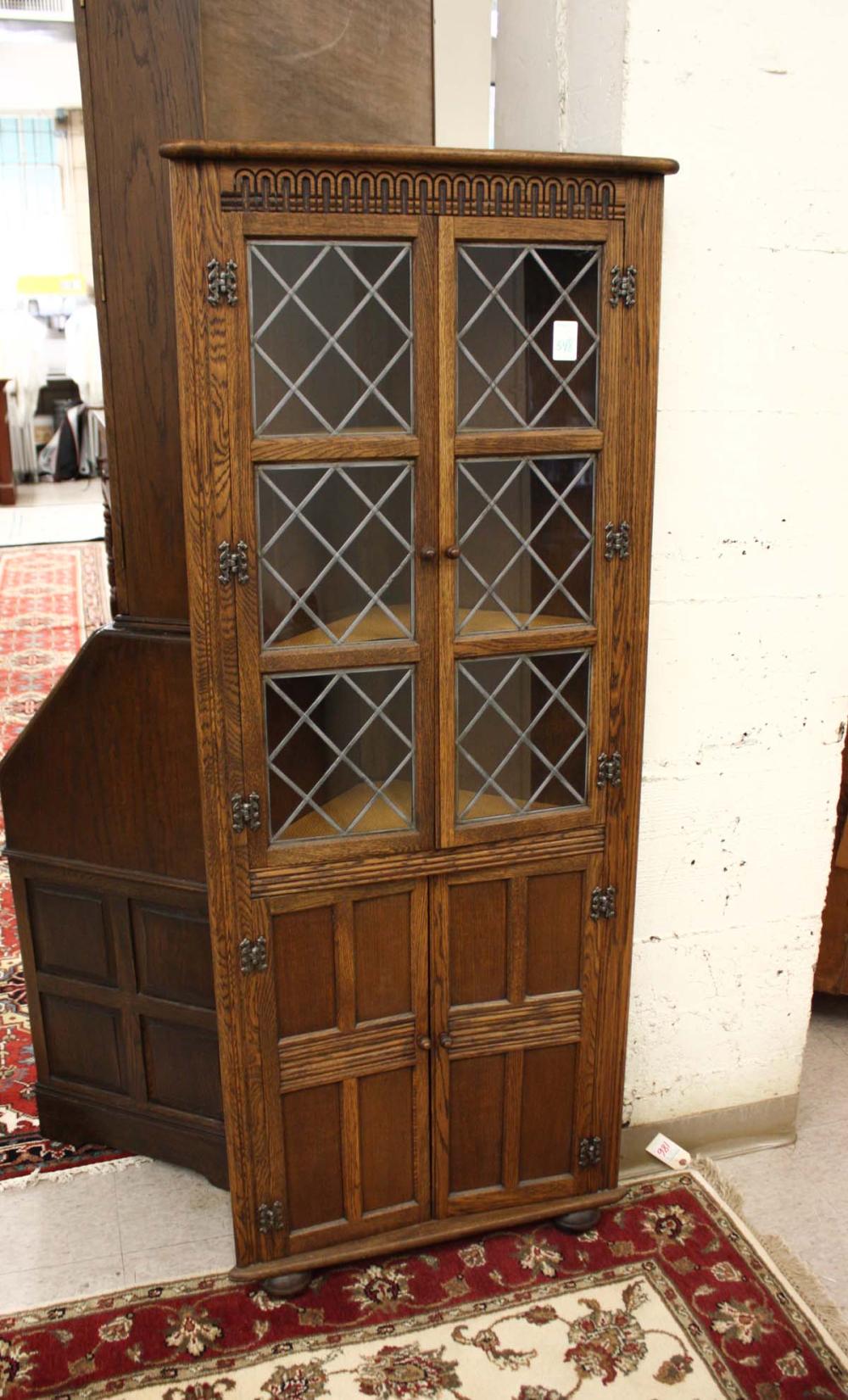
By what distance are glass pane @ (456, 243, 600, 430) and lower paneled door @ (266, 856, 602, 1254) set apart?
0.88 meters

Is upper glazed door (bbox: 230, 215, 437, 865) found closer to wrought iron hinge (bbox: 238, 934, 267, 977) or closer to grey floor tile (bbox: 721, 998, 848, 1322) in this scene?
wrought iron hinge (bbox: 238, 934, 267, 977)

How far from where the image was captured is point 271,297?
1.96 metres

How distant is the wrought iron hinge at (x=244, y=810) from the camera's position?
2158mm

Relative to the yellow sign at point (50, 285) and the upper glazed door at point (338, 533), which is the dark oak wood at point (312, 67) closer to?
the upper glazed door at point (338, 533)

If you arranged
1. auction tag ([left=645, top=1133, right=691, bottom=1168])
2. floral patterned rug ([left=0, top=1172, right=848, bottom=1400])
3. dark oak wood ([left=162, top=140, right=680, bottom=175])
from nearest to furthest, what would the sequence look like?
dark oak wood ([left=162, top=140, right=680, bottom=175]) → floral patterned rug ([left=0, top=1172, right=848, bottom=1400]) → auction tag ([left=645, top=1133, right=691, bottom=1168])

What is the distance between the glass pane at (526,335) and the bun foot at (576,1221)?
1.65 meters

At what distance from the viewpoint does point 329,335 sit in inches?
78.2

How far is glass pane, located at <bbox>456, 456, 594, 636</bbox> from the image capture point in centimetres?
214

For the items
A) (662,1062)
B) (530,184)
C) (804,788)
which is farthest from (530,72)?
(662,1062)

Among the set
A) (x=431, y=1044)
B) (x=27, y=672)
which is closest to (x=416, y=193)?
(x=431, y=1044)

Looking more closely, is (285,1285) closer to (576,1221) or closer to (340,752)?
(576,1221)

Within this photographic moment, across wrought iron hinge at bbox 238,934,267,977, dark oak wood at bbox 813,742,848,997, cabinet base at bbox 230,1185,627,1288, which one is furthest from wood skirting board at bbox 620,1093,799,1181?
wrought iron hinge at bbox 238,934,267,977

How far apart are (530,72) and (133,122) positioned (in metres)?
0.85

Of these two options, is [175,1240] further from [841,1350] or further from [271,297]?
[271,297]
